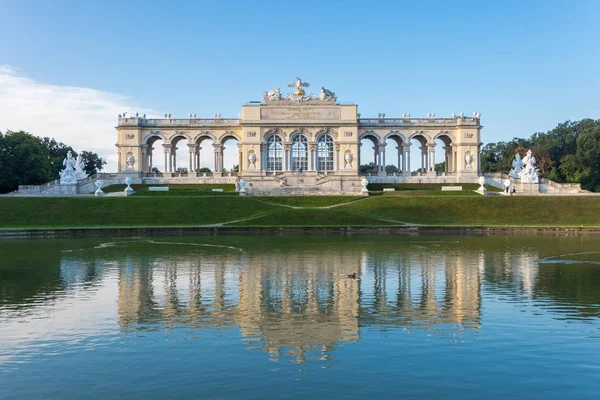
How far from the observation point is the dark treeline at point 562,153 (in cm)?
7512

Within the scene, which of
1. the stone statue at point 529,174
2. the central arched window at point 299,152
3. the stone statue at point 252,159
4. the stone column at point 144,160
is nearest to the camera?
the stone statue at point 529,174

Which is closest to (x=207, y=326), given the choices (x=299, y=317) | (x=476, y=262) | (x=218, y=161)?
(x=299, y=317)

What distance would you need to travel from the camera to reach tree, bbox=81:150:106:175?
105938mm

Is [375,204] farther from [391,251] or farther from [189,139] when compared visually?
[189,139]

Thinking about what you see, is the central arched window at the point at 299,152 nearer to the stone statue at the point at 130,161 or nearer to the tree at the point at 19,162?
the stone statue at the point at 130,161

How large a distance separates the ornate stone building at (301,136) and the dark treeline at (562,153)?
12.9 metres

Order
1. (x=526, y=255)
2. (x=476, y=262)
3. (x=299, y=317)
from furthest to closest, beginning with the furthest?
(x=526, y=255)
(x=476, y=262)
(x=299, y=317)

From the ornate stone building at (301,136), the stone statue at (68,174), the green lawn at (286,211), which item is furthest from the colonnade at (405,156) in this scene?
the stone statue at (68,174)

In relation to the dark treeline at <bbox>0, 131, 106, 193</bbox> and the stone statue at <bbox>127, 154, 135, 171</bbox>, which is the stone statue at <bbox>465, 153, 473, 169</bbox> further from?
the dark treeline at <bbox>0, 131, 106, 193</bbox>

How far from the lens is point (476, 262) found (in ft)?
82.4

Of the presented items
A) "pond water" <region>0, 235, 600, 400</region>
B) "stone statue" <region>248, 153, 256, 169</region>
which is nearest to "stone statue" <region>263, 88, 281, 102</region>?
"stone statue" <region>248, 153, 256, 169</region>

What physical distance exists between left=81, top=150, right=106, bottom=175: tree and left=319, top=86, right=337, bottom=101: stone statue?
1907 inches

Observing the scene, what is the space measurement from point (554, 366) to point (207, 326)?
25.5 feet

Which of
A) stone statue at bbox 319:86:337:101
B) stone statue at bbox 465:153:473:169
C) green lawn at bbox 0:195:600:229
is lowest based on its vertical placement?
green lawn at bbox 0:195:600:229
